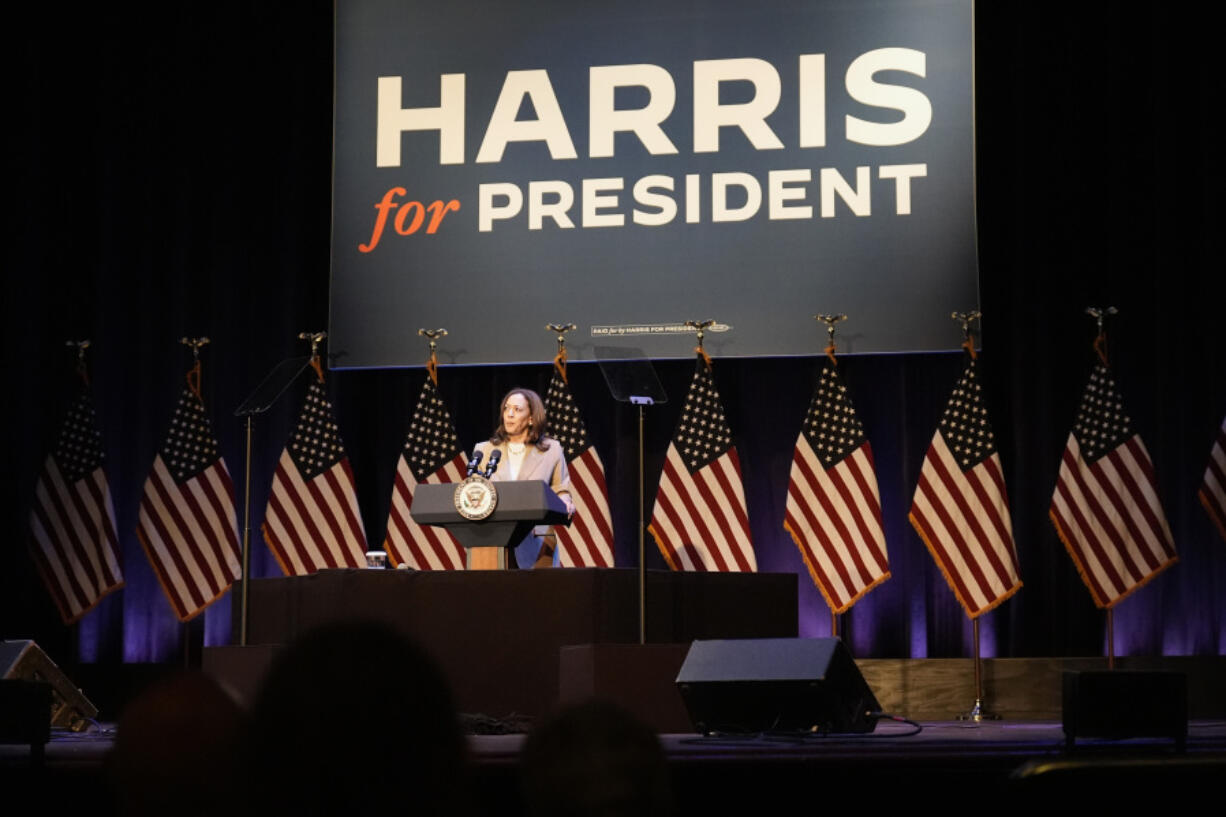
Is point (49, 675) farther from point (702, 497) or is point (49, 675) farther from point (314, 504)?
point (702, 497)

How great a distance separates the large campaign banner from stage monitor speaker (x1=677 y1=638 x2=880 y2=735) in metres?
3.74

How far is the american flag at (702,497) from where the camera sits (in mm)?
7922

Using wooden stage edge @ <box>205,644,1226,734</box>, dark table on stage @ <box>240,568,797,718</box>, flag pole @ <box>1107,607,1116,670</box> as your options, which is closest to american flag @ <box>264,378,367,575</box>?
dark table on stage @ <box>240,568,797,718</box>

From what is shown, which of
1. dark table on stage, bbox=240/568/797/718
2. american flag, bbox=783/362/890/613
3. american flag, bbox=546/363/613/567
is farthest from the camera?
american flag, bbox=546/363/613/567

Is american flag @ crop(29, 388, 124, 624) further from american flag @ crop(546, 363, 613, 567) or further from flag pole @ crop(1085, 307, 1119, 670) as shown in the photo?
flag pole @ crop(1085, 307, 1119, 670)

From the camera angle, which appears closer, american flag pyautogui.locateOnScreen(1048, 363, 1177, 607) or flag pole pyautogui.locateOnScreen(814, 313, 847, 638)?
american flag pyautogui.locateOnScreen(1048, 363, 1177, 607)

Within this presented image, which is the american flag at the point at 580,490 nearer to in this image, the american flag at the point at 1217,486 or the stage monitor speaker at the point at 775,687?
the american flag at the point at 1217,486

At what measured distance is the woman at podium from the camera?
22.5ft

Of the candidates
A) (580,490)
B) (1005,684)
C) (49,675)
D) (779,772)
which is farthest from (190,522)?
(779,772)

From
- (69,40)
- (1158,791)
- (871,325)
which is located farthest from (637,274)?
(1158,791)

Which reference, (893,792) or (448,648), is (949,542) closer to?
(448,648)

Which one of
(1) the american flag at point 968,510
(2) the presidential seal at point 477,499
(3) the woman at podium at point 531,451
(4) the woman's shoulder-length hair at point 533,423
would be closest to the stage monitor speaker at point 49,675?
(2) the presidential seal at point 477,499

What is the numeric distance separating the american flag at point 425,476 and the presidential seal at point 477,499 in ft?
7.08

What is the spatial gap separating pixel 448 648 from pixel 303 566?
8.67 ft
